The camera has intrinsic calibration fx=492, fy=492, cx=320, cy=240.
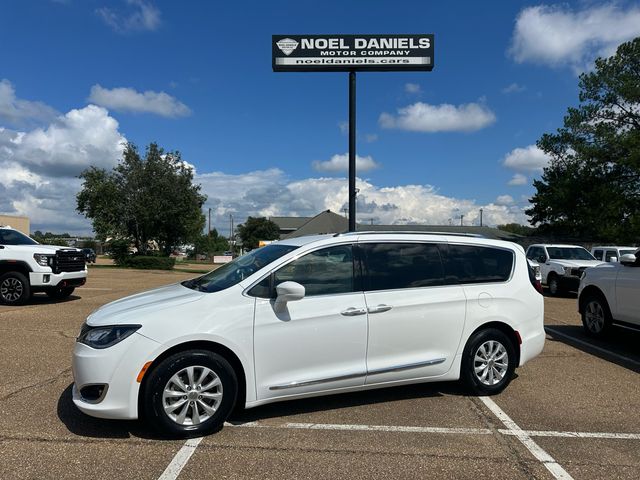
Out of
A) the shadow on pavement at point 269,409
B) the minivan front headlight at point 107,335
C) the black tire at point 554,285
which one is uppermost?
the minivan front headlight at point 107,335

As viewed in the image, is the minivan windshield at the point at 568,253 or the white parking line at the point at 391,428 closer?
the white parking line at the point at 391,428

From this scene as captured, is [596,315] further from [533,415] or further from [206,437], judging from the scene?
[206,437]

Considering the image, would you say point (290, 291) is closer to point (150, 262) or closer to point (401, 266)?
point (401, 266)

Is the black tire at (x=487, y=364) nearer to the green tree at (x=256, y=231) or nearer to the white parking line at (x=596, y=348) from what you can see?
the white parking line at (x=596, y=348)

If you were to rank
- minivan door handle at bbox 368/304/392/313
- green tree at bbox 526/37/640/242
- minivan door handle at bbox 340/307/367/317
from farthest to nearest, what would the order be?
1. green tree at bbox 526/37/640/242
2. minivan door handle at bbox 368/304/392/313
3. minivan door handle at bbox 340/307/367/317

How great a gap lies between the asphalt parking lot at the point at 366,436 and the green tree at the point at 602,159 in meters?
29.6

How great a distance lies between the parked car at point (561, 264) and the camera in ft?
50.7

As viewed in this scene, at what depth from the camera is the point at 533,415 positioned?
4.71 m

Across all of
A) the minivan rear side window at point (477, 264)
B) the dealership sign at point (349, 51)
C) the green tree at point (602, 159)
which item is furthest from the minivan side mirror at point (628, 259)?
the green tree at point (602, 159)

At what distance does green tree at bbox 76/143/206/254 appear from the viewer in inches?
1341

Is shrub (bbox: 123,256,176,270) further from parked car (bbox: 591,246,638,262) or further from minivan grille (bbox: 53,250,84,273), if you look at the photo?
parked car (bbox: 591,246,638,262)

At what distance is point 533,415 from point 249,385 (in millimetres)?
2731

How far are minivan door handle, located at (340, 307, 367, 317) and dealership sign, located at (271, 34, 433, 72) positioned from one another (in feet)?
52.7

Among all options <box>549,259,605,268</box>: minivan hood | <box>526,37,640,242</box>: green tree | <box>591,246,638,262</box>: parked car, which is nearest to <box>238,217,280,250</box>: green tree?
<box>526,37,640,242</box>: green tree
